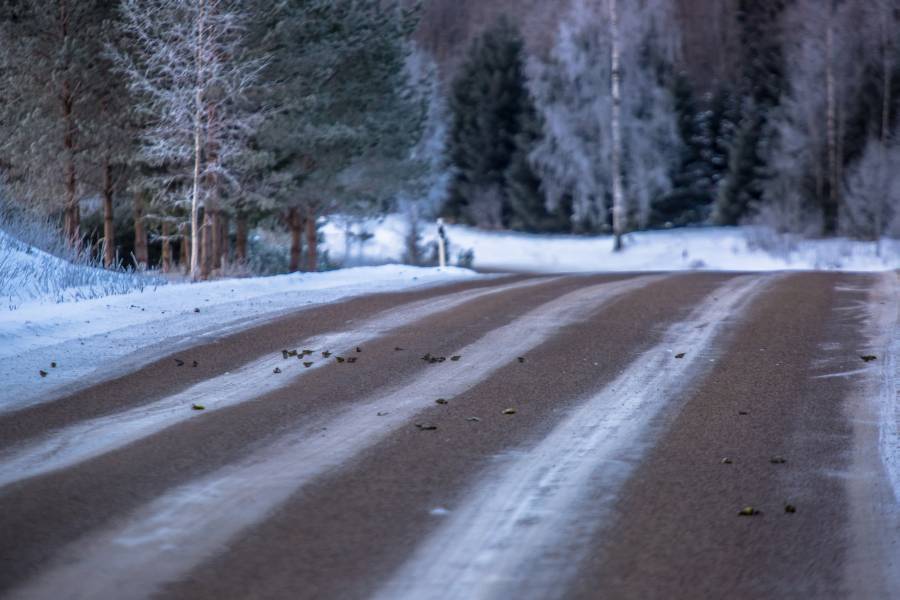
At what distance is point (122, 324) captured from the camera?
9.98 m

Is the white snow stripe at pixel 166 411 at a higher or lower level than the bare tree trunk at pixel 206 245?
lower

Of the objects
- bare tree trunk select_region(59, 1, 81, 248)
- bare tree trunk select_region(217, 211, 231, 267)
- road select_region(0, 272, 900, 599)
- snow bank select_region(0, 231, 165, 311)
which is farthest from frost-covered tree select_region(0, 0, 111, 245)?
road select_region(0, 272, 900, 599)

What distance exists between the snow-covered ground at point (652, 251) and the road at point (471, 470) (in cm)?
2237

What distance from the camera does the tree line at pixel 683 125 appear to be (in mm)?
39156

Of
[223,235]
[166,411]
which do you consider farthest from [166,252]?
[166,411]

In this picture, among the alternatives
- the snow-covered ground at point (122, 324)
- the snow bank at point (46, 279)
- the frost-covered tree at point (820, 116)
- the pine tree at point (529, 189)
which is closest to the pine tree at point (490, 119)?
the pine tree at point (529, 189)

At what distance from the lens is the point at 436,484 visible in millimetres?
5055

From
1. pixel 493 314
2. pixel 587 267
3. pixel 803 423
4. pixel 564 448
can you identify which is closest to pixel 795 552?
pixel 564 448

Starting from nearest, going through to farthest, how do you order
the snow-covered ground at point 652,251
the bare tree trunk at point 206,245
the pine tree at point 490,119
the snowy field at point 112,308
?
the snowy field at point 112,308 → the bare tree trunk at point 206,245 → the snow-covered ground at point 652,251 → the pine tree at point 490,119

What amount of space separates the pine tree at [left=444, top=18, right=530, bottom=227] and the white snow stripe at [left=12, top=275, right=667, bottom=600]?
143ft

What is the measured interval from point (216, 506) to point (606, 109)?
3967 centimetres

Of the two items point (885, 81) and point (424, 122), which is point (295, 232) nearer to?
point (424, 122)

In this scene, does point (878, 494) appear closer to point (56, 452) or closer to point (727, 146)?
point (56, 452)

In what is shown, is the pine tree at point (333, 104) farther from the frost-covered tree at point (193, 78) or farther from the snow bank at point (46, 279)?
the snow bank at point (46, 279)
